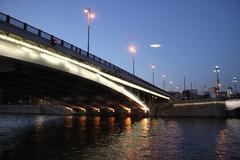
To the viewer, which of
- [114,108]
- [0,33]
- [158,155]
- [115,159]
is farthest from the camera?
[114,108]

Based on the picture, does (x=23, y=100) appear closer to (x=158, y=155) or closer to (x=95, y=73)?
(x=95, y=73)

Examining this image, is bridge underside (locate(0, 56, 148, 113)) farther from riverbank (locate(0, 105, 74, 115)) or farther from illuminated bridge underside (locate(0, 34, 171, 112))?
riverbank (locate(0, 105, 74, 115))

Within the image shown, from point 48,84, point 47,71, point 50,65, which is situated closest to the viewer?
point 50,65

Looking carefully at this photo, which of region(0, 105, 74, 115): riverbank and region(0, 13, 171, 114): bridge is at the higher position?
region(0, 13, 171, 114): bridge

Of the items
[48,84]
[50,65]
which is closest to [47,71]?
[50,65]

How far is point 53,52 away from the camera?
124ft

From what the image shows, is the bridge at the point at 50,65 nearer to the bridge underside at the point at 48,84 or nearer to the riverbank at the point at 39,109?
the bridge underside at the point at 48,84

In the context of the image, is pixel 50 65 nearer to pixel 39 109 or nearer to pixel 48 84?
pixel 48 84

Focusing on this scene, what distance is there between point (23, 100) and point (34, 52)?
124 m

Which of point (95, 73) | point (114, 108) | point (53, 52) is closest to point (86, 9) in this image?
point (95, 73)

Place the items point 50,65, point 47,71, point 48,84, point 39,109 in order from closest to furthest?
point 50,65 → point 47,71 → point 48,84 → point 39,109

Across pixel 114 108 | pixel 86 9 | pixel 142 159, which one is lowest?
pixel 142 159

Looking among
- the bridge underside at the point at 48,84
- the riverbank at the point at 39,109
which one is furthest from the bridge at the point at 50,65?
the riverbank at the point at 39,109

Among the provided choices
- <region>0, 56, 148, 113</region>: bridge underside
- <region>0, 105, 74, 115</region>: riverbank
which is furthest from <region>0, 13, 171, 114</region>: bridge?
<region>0, 105, 74, 115</region>: riverbank
